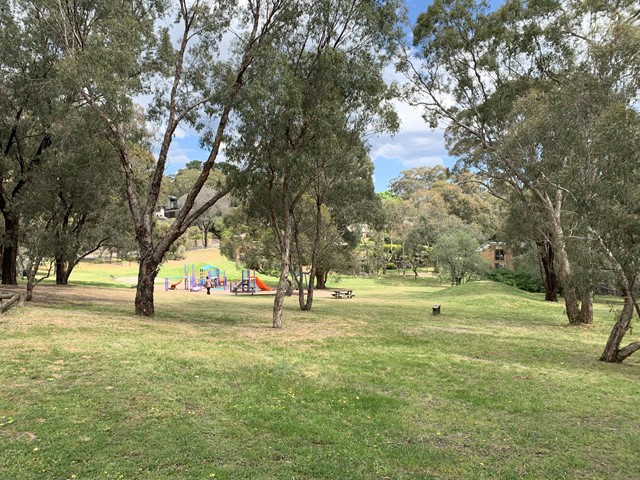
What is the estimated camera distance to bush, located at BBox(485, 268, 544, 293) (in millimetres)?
41906

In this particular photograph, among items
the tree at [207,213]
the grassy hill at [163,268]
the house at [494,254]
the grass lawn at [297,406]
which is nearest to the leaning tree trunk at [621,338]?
the grass lawn at [297,406]

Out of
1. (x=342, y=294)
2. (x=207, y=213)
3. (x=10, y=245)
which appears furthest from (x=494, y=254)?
(x=10, y=245)

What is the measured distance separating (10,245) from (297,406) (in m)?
18.6

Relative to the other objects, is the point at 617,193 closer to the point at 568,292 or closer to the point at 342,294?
the point at 568,292

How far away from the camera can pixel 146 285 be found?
15375 millimetres

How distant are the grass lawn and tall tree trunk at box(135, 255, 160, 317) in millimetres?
2342

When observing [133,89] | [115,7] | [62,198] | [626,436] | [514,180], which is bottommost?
[626,436]

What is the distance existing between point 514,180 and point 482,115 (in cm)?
312

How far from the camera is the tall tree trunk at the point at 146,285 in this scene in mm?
15172

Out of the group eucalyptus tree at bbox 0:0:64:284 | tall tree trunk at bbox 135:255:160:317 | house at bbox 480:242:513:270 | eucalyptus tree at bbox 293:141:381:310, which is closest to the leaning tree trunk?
eucalyptus tree at bbox 293:141:381:310

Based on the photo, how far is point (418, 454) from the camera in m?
5.16

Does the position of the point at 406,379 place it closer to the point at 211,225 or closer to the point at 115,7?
the point at 115,7

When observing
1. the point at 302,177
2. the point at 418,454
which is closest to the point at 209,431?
the point at 418,454

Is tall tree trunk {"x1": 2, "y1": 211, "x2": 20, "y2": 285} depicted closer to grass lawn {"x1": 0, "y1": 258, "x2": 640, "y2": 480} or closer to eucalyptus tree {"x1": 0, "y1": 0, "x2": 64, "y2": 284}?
eucalyptus tree {"x1": 0, "y1": 0, "x2": 64, "y2": 284}
